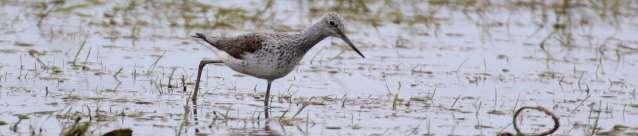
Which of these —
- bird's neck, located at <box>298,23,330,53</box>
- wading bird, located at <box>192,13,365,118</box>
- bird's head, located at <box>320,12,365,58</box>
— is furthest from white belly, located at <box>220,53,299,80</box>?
bird's head, located at <box>320,12,365,58</box>

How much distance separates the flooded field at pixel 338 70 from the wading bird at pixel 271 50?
9.5 inches

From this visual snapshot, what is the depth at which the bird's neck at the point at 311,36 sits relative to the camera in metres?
9.57

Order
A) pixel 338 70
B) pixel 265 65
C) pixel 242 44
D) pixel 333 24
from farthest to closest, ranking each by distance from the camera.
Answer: pixel 338 70
pixel 333 24
pixel 242 44
pixel 265 65

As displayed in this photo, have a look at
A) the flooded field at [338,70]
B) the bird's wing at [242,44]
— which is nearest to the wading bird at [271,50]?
the bird's wing at [242,44]

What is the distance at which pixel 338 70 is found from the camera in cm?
1156

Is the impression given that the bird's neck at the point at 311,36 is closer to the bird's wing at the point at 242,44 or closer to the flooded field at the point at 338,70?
the bird's wing at the point at 242,44

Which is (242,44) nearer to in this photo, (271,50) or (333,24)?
(271,50)

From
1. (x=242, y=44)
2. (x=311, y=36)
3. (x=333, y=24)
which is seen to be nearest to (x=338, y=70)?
(x=333, y=24)

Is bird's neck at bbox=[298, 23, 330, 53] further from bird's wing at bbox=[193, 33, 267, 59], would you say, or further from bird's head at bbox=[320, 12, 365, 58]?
bird's wing at bbox=[193, 33, 267, 59]

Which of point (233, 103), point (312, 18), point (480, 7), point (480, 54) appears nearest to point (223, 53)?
point (233, 103)

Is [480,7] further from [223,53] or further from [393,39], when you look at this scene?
[223,53]

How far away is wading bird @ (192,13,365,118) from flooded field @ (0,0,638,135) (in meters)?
0.24

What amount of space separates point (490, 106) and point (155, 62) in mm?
2626

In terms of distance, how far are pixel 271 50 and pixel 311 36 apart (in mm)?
380
